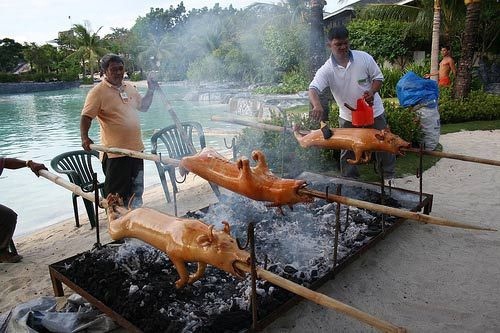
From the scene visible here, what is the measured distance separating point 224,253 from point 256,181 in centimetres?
74

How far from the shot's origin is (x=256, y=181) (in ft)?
9.36

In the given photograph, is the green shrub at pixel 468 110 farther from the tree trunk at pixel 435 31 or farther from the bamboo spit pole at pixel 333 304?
the bamboo spit pole at pixel 333 304

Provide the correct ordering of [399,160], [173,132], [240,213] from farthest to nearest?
[399,160] → [173,132] → [240,213]

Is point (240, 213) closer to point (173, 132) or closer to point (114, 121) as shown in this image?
point (114, 121)

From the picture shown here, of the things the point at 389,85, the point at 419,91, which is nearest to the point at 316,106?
the point at 419,91

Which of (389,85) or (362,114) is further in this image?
(389,85)

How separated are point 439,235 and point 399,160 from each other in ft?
12.3

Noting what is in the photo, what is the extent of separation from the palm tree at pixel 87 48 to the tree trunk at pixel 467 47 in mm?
57111

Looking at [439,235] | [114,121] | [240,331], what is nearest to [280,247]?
[240,331]

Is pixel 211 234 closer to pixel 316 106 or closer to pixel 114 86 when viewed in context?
pixel 316 106

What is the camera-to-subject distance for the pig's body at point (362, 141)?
374 centimetres

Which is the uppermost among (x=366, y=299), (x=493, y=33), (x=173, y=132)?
(x=493, y=33)

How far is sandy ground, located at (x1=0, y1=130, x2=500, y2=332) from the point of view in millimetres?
3201

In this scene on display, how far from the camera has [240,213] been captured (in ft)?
16.1
